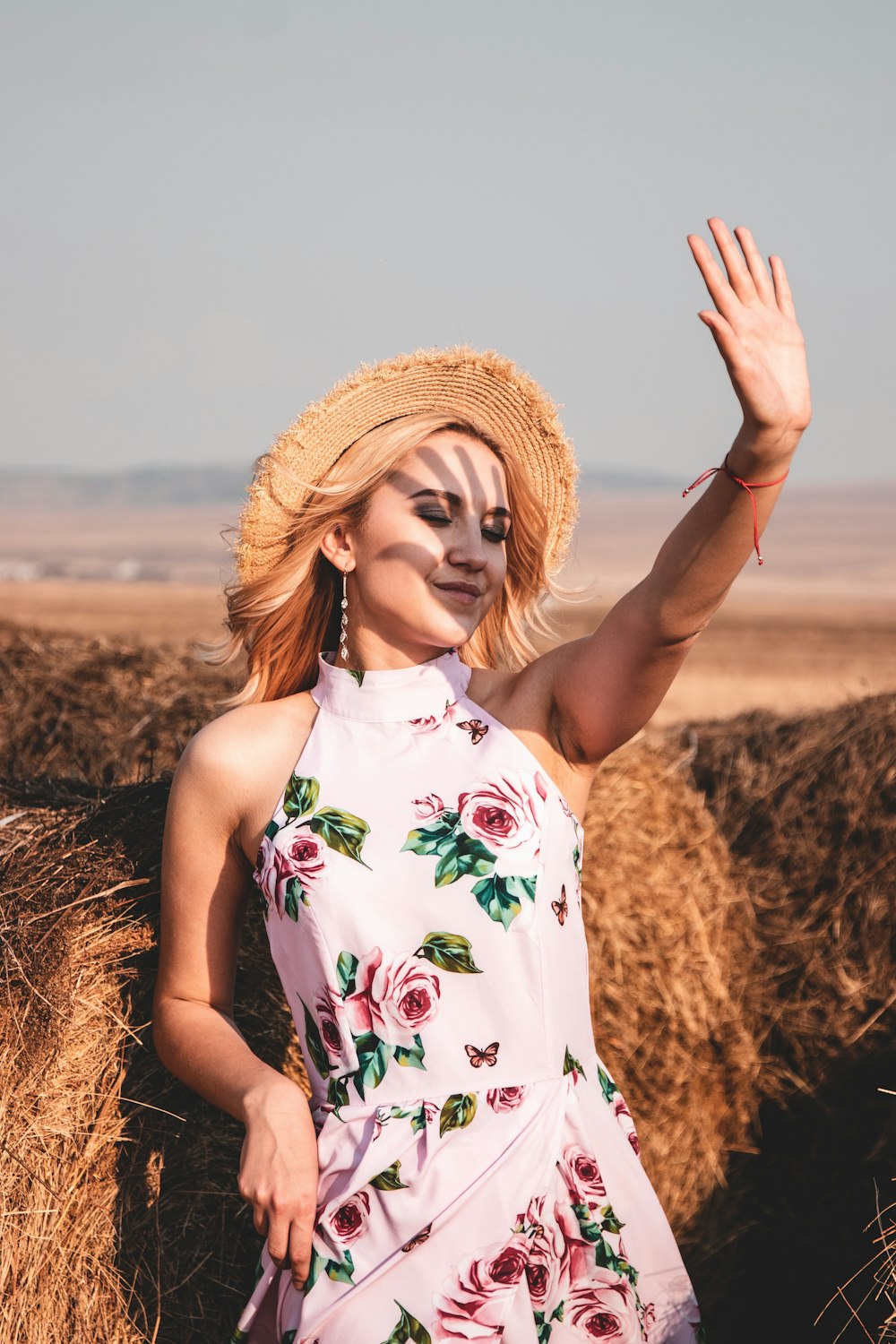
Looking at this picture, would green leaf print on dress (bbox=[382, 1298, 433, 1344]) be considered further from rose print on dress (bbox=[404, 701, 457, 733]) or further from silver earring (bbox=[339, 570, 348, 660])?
silver earring (bbox=[339, 570, 348, 660])

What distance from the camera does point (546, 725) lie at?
7.99 feet

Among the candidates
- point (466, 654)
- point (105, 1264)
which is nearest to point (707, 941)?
point (466, 654)

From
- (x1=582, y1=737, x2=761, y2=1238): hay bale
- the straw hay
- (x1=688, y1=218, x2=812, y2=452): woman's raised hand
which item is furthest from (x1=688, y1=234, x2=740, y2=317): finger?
(x1=582, y1=737, x2=761, y2=1238): hay bale

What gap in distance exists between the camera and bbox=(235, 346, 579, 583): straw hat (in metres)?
2.74

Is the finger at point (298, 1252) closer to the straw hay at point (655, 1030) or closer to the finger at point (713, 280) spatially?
the straw hay at point (655, 1030)

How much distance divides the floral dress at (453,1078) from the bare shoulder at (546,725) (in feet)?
0.15

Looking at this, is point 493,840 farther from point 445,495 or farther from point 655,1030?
point 655,1030

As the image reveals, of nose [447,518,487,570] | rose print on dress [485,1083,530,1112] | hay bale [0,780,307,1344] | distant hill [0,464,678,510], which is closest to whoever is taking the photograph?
rose print on dress [485,1083,530,1112]

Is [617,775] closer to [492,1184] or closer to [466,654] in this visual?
[466,654]

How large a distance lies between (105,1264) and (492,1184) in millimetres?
1083

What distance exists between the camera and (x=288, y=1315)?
218 centimetres

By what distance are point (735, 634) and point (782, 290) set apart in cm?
3923

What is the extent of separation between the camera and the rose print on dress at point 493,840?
7.29ft

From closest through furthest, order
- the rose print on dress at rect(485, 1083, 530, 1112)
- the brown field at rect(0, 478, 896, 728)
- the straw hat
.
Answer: the rose print on dress at rect(485, 1083, 530, 1112) < the straw hat < the brown field at rect(0, 478, 896, 728)
